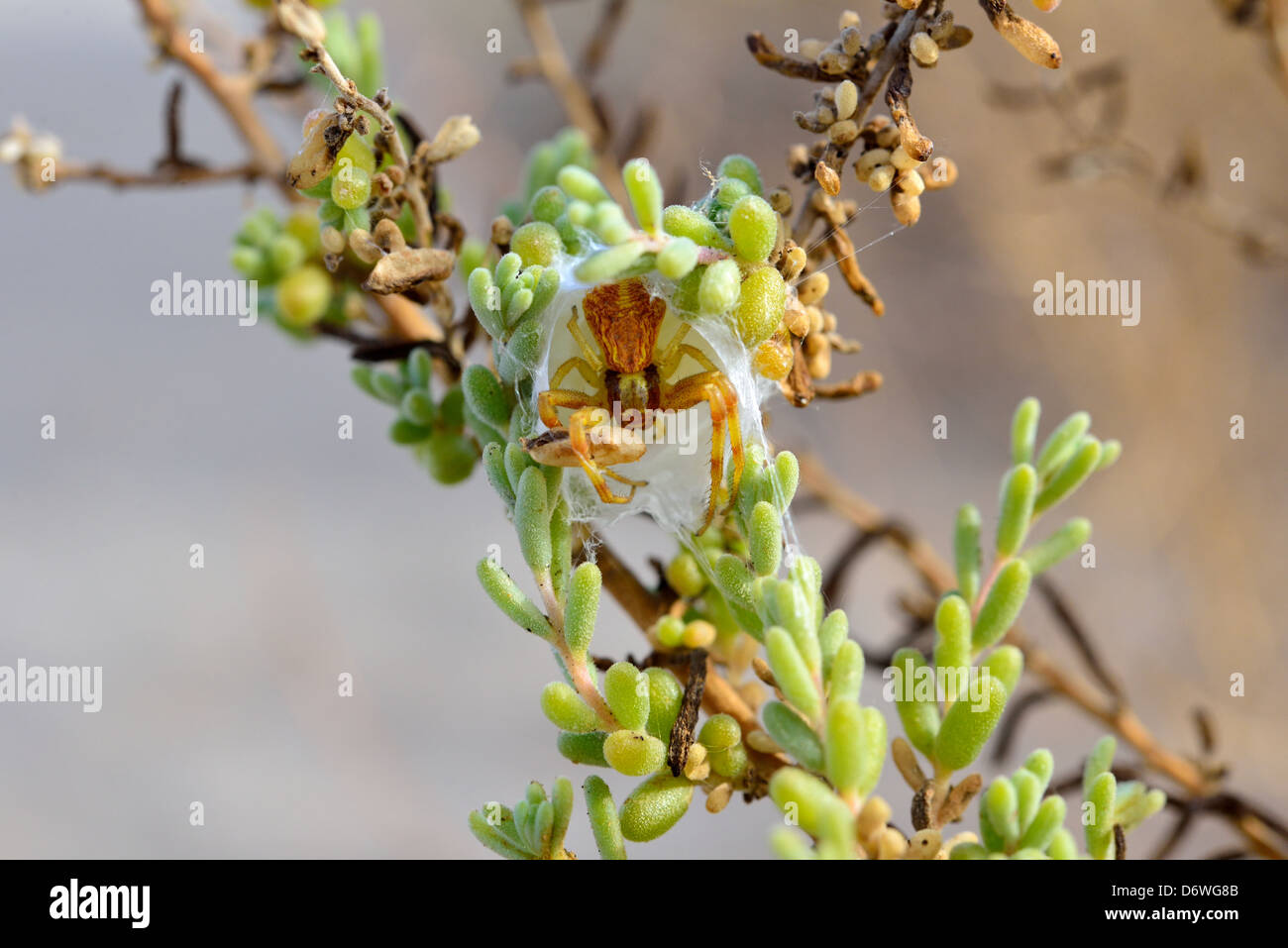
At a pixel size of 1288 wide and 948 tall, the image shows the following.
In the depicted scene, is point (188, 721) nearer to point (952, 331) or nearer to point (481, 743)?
point (481, 743)

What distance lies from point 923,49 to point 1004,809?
452 mm

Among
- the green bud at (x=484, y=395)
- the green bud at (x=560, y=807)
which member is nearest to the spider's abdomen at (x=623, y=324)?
the green bud at (x=484, y=395)

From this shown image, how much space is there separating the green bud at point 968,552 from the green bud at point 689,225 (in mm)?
291

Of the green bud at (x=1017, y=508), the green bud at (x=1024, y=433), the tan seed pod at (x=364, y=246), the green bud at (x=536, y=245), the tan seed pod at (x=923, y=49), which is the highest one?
the tan seed pod at (x=923, y=49)

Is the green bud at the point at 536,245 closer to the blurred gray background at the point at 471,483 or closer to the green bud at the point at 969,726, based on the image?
the green bud at the point at 969,726

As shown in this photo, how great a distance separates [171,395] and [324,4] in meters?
2.65

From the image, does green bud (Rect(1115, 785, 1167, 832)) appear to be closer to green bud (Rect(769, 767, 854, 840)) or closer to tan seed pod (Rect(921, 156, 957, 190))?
green bud (Rect(769, 767, 854, 840))

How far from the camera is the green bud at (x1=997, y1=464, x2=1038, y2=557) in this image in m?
0.71

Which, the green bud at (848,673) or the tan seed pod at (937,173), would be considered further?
the tan seed pod at (937,173)

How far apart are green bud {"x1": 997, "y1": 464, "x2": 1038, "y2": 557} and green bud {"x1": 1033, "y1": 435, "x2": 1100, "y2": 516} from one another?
0.02m

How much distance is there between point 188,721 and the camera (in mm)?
3061

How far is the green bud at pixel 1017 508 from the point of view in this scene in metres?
0.71
